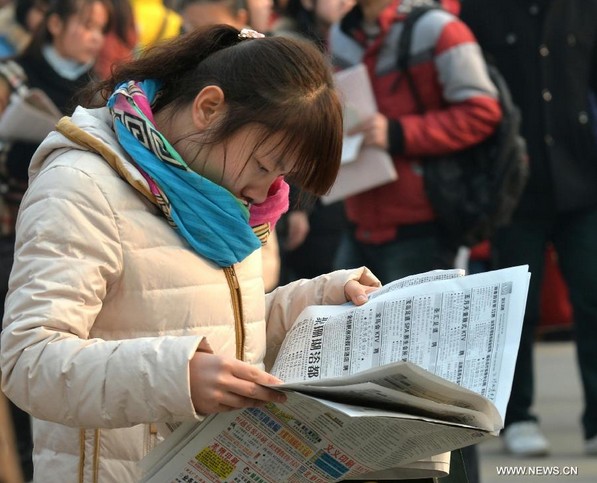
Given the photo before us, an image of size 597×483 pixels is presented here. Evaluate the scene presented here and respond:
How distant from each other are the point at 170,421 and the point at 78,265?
0.92ft

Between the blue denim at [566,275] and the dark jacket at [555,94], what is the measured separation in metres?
0.08

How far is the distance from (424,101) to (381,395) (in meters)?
3.11

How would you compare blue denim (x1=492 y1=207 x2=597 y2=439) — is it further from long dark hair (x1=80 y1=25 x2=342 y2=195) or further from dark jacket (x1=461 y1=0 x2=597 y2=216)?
long dark hair (x1=80 y1=25 x2=342 y2=195)

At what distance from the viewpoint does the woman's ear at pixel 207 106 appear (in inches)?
92.7

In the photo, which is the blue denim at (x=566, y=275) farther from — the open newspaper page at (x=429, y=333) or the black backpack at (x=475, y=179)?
the open newspaper page at (x=429, y=333)

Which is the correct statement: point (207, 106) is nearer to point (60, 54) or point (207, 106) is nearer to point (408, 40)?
point (408, 40)

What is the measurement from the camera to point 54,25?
18.6 feet

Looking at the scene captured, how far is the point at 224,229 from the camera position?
2.37 m

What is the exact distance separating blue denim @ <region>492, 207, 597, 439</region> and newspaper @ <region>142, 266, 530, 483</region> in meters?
3.12

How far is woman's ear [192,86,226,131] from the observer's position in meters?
2.35

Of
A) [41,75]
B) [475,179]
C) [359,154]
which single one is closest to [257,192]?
[475,179]

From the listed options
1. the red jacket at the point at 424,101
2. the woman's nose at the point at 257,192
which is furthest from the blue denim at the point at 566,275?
the woman's nose at the point at 257,192

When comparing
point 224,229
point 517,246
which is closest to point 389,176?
point 517,246

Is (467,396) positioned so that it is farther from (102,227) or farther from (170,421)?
(102,227)
